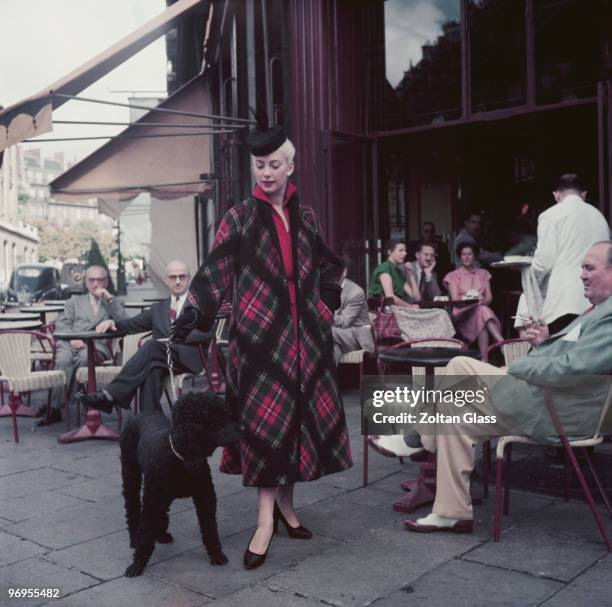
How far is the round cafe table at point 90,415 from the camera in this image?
20.2 feet

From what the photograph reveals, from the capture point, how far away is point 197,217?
16688mm

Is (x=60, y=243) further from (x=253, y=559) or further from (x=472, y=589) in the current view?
(x=472, y=589)

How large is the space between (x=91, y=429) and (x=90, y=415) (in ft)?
0.38

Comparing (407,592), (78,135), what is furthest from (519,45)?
(407,592)

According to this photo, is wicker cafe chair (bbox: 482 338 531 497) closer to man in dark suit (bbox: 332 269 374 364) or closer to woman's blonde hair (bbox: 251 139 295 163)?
woman's blonde hair (bbox: 251 139 295 163)

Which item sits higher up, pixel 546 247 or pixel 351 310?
pixel 546 247

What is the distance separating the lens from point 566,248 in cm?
543

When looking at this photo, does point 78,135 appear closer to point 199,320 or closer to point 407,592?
point 199,320

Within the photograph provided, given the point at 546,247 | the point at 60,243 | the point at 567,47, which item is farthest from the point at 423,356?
the point at 60,243

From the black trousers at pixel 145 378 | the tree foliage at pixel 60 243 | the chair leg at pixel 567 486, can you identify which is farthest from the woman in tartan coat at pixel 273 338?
the tree foliage at pixel 60 243

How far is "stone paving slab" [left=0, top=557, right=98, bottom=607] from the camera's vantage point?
120 inches

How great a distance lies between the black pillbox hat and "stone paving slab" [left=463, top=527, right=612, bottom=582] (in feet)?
6.58

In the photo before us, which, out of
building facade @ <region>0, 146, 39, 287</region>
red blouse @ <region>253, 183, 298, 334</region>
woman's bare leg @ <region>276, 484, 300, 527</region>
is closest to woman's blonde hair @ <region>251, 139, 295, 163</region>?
red blouse @ <region>253, 183, 298, 334</region>

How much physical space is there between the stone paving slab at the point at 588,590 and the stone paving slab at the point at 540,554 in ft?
0.16
